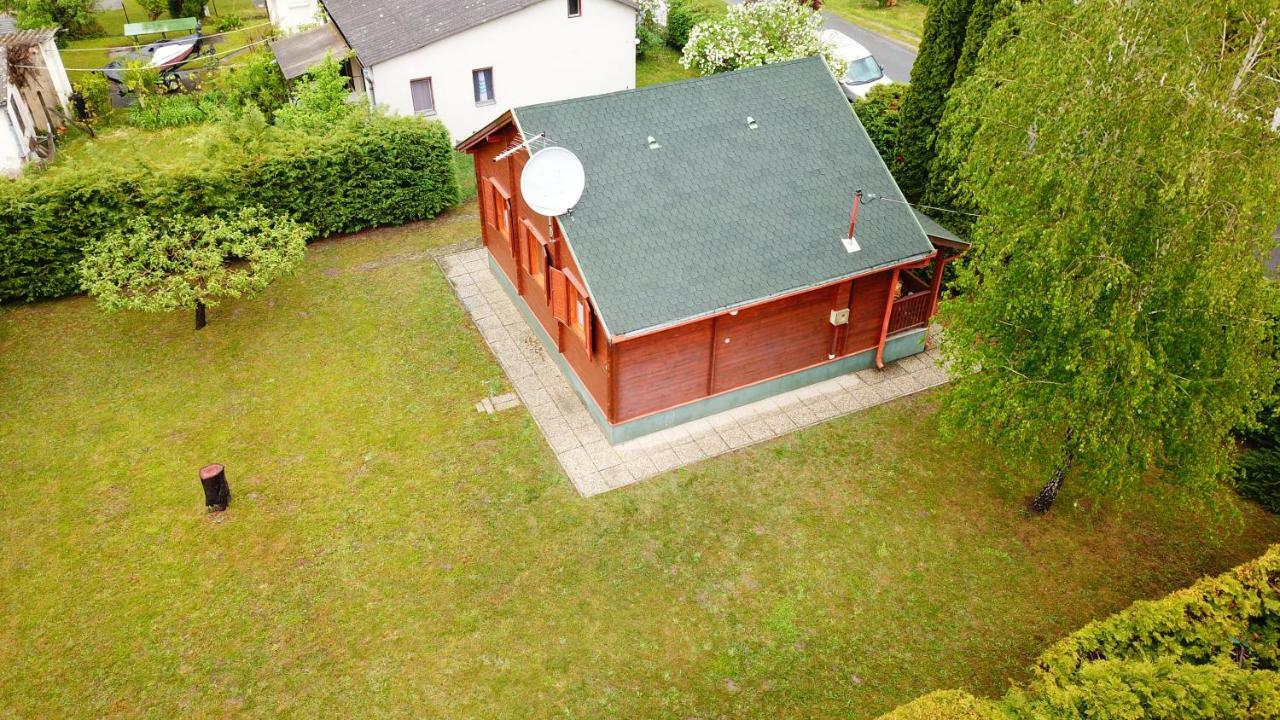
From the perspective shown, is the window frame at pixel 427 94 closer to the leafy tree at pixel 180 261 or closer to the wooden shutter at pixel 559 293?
the leafy tree at pixel 180 261

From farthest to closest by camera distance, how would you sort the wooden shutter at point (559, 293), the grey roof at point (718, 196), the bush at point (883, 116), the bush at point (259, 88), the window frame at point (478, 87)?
the bush at point (259, 88) → the window frame at point (478, 87) → the bush at point (883, 116) → the wooden shutter at point (559, 293) → the grey roof at point (718, 196)

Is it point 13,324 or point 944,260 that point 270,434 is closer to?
point 13,324

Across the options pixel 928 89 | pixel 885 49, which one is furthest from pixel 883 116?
pixel 885 49

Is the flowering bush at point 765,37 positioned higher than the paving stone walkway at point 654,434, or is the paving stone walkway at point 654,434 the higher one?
the flowering bush at point 765,37

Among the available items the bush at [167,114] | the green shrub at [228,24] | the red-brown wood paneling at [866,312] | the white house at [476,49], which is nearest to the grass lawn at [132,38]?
the green shrub at [228,24]

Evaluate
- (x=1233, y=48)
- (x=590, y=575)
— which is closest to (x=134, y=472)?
(x=590, y=575)

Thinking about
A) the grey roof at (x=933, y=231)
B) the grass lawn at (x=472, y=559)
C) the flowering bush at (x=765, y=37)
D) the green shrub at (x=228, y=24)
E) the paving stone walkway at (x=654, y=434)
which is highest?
the flowering bush at (x=765, y=37)

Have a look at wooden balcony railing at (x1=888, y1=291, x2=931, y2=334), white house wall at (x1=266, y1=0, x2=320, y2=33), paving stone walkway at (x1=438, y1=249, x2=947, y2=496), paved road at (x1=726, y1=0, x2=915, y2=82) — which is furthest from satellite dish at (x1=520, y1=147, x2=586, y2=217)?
white house wall at (x1=266, y1=0, x2=320, y2=33)

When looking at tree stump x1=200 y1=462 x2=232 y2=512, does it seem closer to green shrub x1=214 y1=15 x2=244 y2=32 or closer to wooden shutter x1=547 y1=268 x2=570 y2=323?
wooden shutter x1=547 y1=268 x2=570 y2=323
